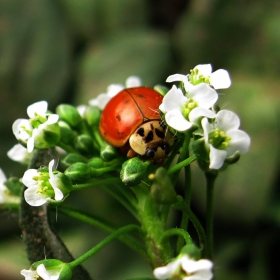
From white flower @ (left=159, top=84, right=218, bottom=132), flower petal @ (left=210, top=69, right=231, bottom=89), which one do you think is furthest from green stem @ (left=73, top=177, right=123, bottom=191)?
flower petal @ (left=210, top=69, right=231, bottom=89)

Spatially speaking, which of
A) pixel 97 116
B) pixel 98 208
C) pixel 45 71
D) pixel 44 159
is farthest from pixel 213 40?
pixel 44 159

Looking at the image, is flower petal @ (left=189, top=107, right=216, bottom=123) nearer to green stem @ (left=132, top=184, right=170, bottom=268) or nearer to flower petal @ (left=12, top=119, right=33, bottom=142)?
green stem @ (left=132, top=184, right=170, bottom=268)

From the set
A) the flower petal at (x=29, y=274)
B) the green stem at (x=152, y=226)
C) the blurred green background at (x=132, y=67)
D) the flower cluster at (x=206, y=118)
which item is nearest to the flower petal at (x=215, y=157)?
the flower cluster at (x=206, y=118)

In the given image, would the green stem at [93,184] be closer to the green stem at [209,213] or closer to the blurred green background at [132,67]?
the green stem at [209,213]

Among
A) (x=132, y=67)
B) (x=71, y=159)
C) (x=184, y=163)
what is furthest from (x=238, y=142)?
(x=132, y=67)

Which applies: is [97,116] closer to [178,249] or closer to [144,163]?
[144,163]

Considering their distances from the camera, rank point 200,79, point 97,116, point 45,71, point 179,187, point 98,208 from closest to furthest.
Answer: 1. point 200,79
2. point 97,116
3. point 179,187
4. point 98,208
5. point 45,71
